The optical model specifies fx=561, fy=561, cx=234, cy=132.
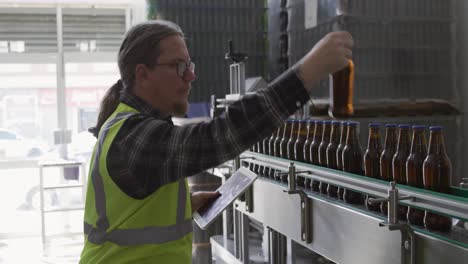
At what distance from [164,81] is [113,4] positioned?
5.45 metres

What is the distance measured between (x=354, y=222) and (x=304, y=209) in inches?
11.3

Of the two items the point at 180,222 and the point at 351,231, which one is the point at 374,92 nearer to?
the point at 351,231

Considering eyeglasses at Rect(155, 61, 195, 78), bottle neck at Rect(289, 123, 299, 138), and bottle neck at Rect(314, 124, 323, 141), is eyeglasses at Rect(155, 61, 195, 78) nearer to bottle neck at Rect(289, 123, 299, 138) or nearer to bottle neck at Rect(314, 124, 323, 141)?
bottle neck at Rect(314, 124, 323, 141)

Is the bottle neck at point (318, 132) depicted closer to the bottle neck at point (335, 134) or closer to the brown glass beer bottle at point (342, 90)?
the bottle neck at point (335, 134)

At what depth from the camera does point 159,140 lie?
3.64ft

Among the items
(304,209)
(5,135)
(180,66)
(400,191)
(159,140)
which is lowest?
(5,135)

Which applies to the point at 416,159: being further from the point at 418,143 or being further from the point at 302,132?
the point at 302,132

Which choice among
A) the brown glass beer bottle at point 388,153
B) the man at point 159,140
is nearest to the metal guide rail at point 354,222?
the brown glass beer bottle at point 388,153

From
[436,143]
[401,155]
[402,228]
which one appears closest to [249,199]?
[401,155]

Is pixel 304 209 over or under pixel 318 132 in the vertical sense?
under

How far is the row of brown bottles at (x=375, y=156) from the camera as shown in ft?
4.39

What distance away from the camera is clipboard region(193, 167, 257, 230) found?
1.42 metres

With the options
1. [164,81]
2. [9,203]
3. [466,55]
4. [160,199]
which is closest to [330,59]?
[164,81]

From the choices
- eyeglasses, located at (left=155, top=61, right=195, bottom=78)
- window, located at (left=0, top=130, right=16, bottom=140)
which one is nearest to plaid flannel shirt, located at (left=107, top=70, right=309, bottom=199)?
eyeglasses, located at (left=155, top=61, right=195, bottom=78)
